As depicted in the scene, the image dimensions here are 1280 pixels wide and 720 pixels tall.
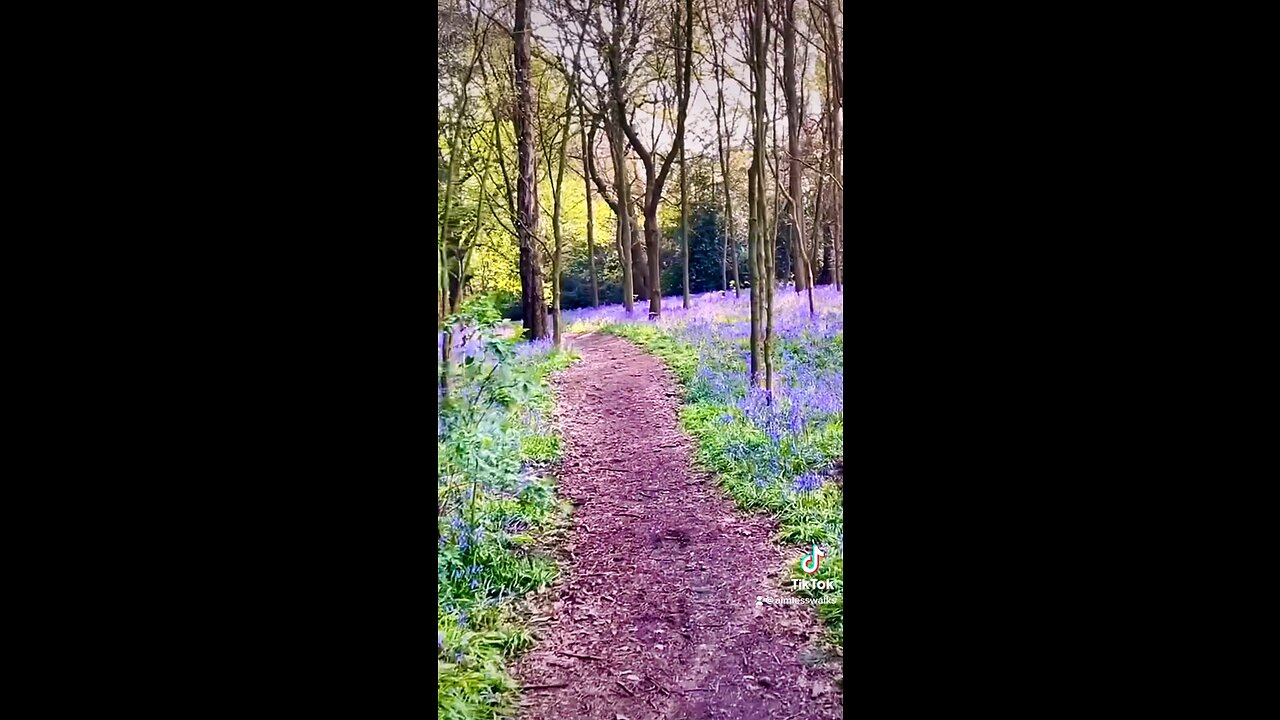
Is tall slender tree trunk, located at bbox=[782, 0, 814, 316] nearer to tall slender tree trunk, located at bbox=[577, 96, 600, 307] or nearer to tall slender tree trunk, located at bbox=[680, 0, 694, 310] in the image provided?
tall slender tree trunk, located at bbox=[680, 0, 694, 310]

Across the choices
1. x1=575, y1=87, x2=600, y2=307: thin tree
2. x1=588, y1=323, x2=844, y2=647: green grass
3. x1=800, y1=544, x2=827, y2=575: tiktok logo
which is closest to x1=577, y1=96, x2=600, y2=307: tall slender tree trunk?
x1=575, y1=87, x2=600, y2=307: thin tree

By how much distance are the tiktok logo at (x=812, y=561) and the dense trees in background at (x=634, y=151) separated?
1.53 ft

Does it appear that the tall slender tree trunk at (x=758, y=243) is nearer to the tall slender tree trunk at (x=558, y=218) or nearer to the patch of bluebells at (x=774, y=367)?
the patch of bluebells at (x=774, y=367)

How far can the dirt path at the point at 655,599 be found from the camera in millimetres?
1669

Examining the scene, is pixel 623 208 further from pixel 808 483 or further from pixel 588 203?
pixel 808 483

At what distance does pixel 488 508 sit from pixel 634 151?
98cm

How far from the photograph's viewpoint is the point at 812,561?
70.6 inches

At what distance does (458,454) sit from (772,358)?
85 cm

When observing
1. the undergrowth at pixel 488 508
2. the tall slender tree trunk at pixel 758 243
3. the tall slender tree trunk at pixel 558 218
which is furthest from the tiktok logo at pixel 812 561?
the tall slender tree trunk at pixel 558 218

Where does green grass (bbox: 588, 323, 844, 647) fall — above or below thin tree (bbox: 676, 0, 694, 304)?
below

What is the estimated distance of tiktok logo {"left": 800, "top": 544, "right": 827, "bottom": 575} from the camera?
5.88ft
